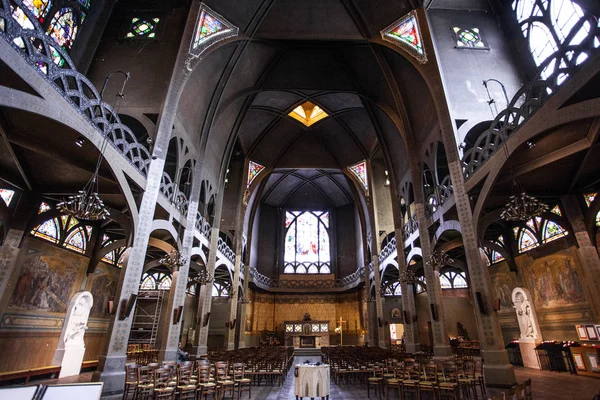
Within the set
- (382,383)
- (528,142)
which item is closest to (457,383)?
(382,383)

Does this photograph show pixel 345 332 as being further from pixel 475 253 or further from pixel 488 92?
pixel 488 92

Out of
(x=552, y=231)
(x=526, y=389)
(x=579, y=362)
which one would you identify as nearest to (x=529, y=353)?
(x=579, y=362)

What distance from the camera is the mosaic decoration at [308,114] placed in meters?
23.6

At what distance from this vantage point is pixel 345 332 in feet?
96.1

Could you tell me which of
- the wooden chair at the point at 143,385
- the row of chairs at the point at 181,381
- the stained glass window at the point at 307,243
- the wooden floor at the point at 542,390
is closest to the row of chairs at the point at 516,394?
the wooden floor at the point at 542,390

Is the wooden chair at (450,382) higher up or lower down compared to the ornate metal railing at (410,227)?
lower down

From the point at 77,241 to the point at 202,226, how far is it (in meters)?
5.45

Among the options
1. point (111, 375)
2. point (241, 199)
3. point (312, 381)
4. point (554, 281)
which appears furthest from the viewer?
point (241, 199)

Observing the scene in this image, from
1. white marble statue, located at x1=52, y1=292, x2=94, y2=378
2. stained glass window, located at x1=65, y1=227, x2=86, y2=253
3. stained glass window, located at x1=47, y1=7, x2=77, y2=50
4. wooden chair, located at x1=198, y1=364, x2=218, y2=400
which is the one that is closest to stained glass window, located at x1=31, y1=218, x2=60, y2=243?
stained glass window, located at x1=65, y1=227, x2=86, y2=253

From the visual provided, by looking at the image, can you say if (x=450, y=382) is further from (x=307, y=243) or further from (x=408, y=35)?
(x=307, y=243)

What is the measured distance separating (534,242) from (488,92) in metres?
6.67

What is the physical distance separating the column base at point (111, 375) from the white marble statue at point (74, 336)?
5.21 meters

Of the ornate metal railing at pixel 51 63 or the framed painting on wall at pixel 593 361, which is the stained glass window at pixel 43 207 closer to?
the ornate metal railing at pixel 51 63

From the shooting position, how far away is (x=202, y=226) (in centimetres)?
1677
